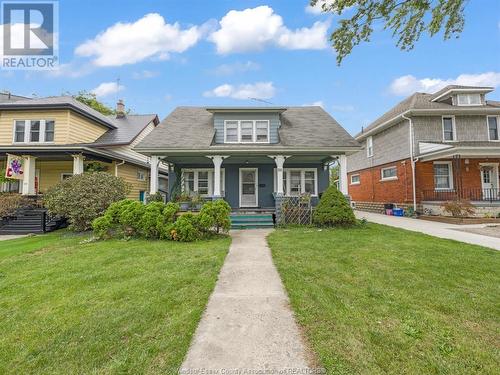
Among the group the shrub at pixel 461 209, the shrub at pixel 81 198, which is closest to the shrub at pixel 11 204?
the shrub at pixel 81 198

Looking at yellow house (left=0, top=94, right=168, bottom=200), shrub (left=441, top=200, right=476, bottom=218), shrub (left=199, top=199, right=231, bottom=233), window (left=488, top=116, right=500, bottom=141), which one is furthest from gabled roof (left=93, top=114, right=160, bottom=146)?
window (left=488, top=116, right=500, bottom=141)

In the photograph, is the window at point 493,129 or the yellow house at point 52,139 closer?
the yellow house at point 52,139

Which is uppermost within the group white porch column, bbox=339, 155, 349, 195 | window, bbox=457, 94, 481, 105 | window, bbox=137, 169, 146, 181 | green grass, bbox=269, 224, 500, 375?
window, bbox=457, 94, 481, 105

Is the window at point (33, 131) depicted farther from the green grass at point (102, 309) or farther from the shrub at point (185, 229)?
the shrub at point (185, 229)

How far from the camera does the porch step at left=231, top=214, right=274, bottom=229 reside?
432 inches

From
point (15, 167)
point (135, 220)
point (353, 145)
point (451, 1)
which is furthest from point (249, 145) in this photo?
point (15, 167)

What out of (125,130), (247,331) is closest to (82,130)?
(125,130)

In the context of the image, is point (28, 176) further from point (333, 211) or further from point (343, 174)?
point (343, 174)

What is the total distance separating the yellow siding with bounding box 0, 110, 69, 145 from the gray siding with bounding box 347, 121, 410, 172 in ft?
59.5

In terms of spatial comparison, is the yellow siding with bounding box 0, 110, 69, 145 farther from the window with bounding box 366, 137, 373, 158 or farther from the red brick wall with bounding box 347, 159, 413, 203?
the window with bounding box 366, 137, 373, 158

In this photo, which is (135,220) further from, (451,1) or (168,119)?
(451,1)

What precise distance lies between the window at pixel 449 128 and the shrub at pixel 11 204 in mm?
23815

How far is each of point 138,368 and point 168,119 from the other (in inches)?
548

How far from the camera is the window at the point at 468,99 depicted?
15.9 m
